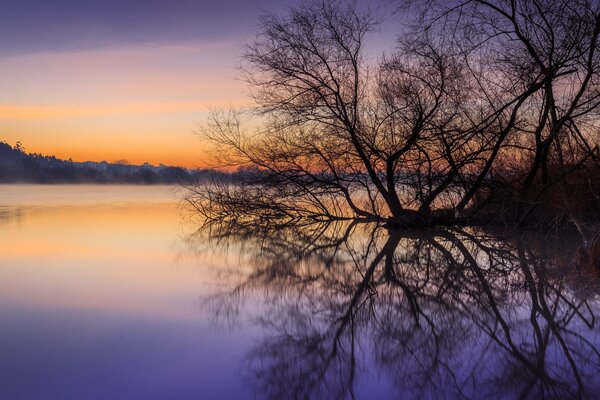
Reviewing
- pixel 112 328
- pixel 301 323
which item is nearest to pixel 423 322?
pixel 301 323

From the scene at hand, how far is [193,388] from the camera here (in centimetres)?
324

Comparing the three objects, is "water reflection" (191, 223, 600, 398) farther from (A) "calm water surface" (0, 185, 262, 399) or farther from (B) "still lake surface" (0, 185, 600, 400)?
(A) "calm water surface" (0, 185, 262, 399)

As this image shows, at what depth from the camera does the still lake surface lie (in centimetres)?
334

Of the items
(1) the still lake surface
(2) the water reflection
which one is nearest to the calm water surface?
(1) the still lake surface

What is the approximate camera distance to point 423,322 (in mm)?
4668

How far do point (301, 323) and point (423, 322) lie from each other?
3.20ft

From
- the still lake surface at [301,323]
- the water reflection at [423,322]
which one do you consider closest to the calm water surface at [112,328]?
the still lake surface at [301,323]

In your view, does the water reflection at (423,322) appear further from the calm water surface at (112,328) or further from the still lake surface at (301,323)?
the calm water surface at (112,328)

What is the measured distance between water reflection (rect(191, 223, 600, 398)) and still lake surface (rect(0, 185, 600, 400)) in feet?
0.05

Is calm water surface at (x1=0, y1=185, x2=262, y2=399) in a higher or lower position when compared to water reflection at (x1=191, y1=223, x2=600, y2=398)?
lower

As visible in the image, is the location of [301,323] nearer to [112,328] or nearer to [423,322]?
[423,322]

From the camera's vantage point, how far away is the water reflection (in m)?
3.37

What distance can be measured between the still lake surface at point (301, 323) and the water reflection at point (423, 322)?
0.02 metres

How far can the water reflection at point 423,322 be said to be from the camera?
3369 millimetres
